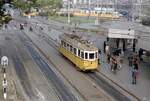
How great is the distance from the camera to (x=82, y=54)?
4269 cm

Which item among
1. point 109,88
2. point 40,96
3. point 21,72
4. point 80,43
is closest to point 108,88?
point 109,88

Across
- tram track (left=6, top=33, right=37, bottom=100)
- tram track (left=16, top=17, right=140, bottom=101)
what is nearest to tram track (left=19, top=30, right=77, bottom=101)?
tram track (left=6, top=33, right=37, bottom=100)

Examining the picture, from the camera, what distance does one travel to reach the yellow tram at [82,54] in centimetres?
4219

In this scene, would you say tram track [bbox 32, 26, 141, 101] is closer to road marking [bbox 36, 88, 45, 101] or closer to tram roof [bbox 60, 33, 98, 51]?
tram roof [bbox 60, 33, 98, 51]

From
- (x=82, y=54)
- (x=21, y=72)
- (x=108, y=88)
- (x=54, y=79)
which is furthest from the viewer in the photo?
(x=82, y=54)

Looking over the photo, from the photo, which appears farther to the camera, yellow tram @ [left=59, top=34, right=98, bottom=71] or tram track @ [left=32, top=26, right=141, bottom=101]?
yellow tram @ [left=59, top=34, right=98, bottom=71]

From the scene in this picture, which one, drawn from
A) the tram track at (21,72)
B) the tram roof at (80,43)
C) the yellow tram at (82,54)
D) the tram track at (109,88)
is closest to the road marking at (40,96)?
the tram track at (21,72)

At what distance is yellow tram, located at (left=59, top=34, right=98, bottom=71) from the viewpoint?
4219cm

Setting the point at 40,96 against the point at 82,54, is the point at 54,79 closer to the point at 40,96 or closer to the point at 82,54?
the point at 82,54

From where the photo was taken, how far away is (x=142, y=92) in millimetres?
33250

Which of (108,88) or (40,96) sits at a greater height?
(40,96)

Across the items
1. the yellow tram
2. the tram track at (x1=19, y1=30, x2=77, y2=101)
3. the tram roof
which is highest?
the tram roof

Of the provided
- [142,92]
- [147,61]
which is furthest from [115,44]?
[142,92]

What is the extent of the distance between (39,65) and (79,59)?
6086 mm
